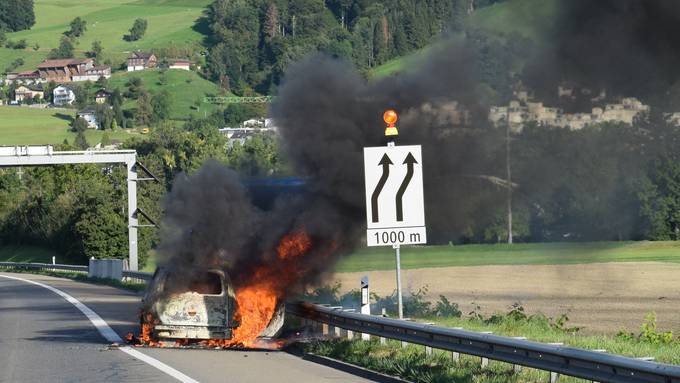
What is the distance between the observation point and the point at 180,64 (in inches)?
7648

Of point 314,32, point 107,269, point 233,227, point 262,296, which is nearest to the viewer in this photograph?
point 262,296

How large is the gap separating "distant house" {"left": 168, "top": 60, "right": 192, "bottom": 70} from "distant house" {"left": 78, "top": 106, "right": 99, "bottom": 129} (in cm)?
1529

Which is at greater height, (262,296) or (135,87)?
(135,87)

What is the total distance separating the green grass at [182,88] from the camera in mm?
167700

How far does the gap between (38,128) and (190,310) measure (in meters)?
138

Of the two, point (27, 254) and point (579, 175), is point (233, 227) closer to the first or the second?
point (579, 175)

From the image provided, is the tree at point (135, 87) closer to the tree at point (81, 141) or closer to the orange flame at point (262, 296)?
the tree at point (81, 141)

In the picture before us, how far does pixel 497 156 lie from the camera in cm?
2167

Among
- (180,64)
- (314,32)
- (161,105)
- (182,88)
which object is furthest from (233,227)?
(180,64)

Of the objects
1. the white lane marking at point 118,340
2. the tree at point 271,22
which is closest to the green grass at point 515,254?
the white lane marking at point 118,340

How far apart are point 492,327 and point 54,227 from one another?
7434cm

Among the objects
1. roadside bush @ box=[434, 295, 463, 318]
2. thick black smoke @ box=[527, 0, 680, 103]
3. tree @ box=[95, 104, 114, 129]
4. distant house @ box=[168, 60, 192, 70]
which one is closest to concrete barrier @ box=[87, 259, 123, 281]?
roadside bush @ box=[434, 295, 463, 318]

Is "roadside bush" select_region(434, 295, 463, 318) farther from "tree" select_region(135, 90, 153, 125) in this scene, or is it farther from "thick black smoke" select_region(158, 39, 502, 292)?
"tree" select_region(135, 90, 153, 125)

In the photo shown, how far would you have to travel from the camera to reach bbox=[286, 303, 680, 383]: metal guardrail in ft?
39.5
